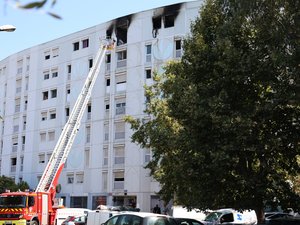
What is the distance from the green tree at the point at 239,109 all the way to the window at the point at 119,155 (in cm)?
2766

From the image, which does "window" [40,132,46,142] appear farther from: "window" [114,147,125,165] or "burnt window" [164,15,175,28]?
"burnt window" [164,15,175,28]

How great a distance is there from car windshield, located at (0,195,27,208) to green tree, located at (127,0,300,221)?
9.19 metres

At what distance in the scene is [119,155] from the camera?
44938mm

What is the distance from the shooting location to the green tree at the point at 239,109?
46.9ft

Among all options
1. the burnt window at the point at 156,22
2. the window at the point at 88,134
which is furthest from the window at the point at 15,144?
the burnt window at the point at 156,22

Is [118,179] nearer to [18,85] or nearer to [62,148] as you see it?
[62,148]

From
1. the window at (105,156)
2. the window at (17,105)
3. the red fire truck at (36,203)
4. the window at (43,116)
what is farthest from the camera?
the window at (17,105)

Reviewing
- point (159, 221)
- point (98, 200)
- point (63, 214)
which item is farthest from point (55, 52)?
point (159, 221)

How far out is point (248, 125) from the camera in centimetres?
1429

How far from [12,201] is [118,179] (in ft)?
72.0

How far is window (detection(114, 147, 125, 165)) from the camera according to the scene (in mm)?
44494

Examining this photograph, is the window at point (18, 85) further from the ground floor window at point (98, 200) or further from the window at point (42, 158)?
the ground floor window at point (98, 200)

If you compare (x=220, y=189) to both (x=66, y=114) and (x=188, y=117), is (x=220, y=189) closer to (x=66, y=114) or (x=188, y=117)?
(x=188, y=117)

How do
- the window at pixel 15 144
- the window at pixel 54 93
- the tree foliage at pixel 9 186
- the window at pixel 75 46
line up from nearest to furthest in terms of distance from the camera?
the tree foliage at pixel 9 186 → the window at pixel 75 46 → the window at pixel 54 93 → the window at pixel 15 144
